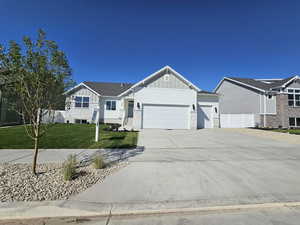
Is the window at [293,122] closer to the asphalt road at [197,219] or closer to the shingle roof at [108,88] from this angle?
the asphalt road at [197,219]

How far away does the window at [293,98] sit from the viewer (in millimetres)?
19562

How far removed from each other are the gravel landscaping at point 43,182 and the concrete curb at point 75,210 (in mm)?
272

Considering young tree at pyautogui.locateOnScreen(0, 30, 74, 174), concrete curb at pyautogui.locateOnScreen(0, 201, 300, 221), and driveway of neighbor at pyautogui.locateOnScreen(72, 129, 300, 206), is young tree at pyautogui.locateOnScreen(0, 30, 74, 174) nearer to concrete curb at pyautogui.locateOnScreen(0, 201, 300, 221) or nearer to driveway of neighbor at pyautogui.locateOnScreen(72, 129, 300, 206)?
concrete curb at pyautogui.locateOnScreen(0, 201, 300, 221)

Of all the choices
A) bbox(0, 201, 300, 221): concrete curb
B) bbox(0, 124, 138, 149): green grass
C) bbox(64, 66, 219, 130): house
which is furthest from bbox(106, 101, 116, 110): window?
bbox(0, 201, 300, 221): concrete curb

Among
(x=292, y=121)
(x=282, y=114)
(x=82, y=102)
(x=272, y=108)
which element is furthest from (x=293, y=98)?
(x=82, y=102)

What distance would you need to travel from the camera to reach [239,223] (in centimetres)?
251

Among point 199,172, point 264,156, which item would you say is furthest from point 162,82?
point 199,172

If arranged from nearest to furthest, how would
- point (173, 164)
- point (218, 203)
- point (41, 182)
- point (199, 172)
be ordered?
point (218, 203) < point (41, 182) < point (199, 172) < point (173, 164)

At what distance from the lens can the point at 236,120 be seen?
19.6 m

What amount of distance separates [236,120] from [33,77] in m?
21.3

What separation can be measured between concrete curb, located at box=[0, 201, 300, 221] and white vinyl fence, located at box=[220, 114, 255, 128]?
702 inches

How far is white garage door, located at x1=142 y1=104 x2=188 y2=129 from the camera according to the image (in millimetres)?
15711

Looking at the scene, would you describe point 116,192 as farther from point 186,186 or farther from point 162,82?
point 162,82

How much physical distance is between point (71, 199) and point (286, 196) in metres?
4.62
